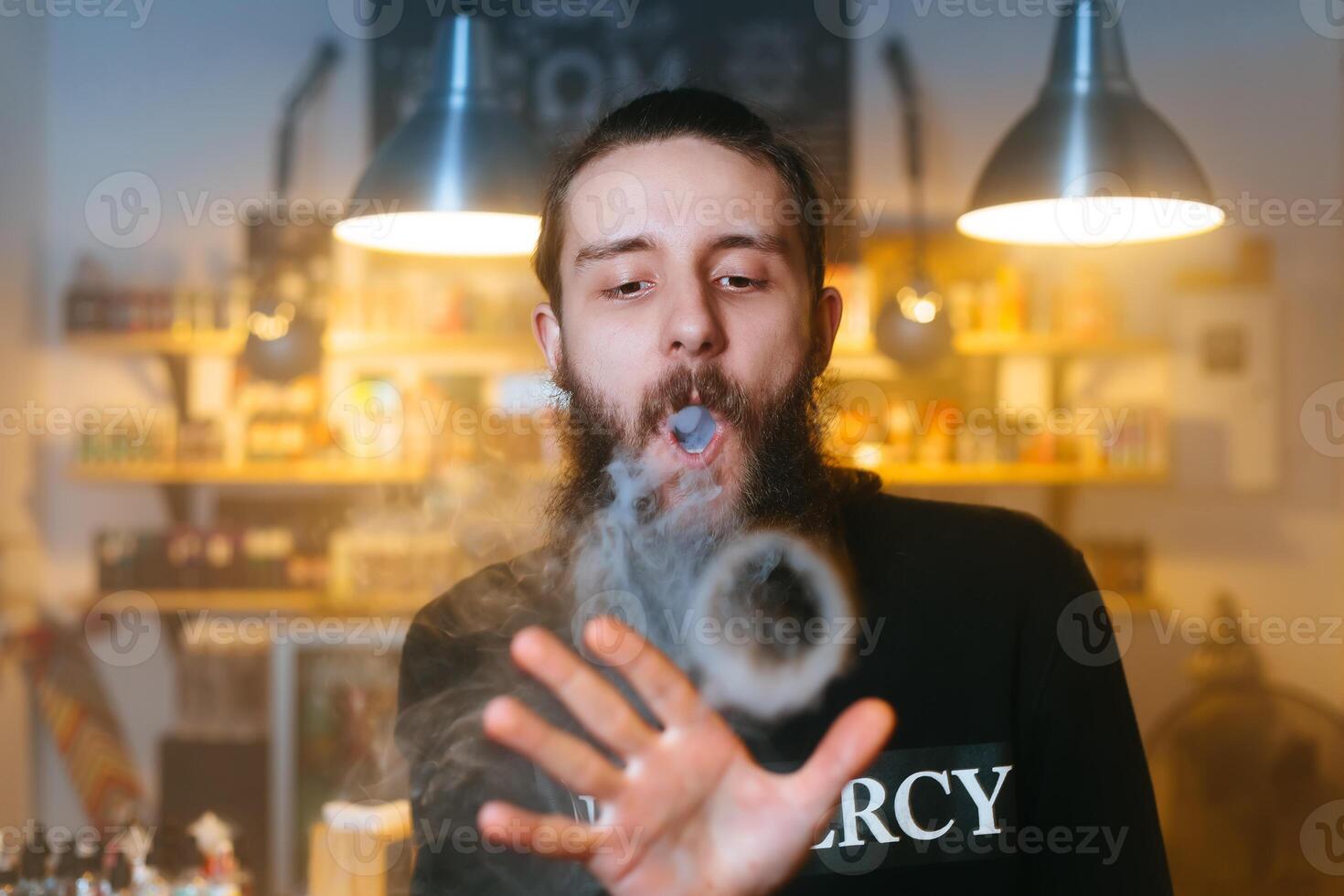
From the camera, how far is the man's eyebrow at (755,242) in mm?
1296

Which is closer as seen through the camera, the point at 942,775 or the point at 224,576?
the point at 942,775

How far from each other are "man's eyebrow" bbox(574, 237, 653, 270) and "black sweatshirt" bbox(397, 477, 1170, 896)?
1.35 feet

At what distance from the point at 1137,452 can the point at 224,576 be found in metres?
2.63

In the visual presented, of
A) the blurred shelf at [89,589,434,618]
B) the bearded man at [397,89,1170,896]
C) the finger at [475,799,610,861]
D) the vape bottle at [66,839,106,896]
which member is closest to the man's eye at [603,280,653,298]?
the bearded man at [397,89,1170,896]

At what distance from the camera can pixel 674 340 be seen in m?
1.26

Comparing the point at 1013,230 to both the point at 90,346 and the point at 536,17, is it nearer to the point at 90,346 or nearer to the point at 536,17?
the point at 536,17

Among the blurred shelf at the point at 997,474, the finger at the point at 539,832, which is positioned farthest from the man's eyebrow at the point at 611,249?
the blurred shelf at the point at 997,474

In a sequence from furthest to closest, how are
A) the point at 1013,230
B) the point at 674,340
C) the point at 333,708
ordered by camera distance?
the point at 333,708 < the point at 1013,230 < the point at 674,340

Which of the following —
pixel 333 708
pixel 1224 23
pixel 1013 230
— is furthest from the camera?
pixel 1224 23

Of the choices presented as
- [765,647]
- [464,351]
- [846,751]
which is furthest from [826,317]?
[464,351]

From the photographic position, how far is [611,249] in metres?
1.31

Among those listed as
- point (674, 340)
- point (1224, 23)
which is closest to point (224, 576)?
point (674, 340)

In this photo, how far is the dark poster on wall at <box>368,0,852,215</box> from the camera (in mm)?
3559

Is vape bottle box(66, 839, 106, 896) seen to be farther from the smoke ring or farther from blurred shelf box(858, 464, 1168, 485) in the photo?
blurred shelf box(858, 464, 1168, 485)
